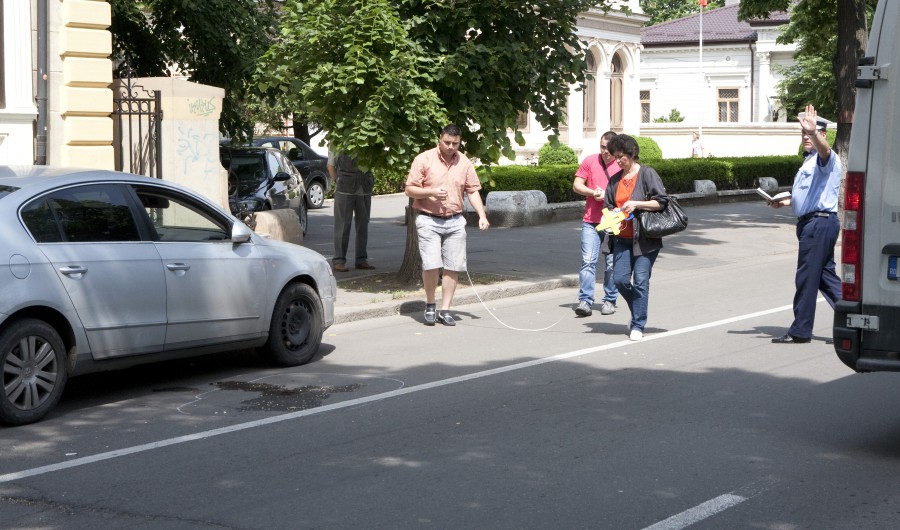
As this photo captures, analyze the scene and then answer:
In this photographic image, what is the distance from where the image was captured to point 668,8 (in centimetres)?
9244

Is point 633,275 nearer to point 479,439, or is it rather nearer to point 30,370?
point 479,439

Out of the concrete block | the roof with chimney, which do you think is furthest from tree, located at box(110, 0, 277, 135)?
the roof with chimney

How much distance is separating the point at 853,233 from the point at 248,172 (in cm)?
1553

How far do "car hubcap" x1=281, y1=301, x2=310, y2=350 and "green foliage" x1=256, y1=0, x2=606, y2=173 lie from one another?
3206mm

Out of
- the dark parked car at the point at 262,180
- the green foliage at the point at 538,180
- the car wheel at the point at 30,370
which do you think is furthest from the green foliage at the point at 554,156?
the car wheel at the point at 30,370

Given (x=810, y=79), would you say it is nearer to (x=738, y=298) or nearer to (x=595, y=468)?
(x=738, y=298)

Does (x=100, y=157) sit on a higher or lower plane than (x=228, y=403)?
higher

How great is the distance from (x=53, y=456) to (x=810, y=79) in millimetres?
47068

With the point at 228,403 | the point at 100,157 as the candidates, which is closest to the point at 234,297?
the point at 228,403

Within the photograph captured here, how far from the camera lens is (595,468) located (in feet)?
21.3

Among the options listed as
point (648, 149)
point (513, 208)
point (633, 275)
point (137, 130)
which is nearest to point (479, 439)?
point (633, 275)

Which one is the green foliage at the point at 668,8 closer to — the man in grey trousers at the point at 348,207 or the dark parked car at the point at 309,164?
the dark parked car at the point at 309,164

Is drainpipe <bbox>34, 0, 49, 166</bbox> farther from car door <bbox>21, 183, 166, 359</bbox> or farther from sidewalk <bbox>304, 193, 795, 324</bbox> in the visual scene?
car door <bbox>21, 183, 166, 359</bbox>

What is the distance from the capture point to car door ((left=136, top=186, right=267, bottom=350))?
8602 mm
